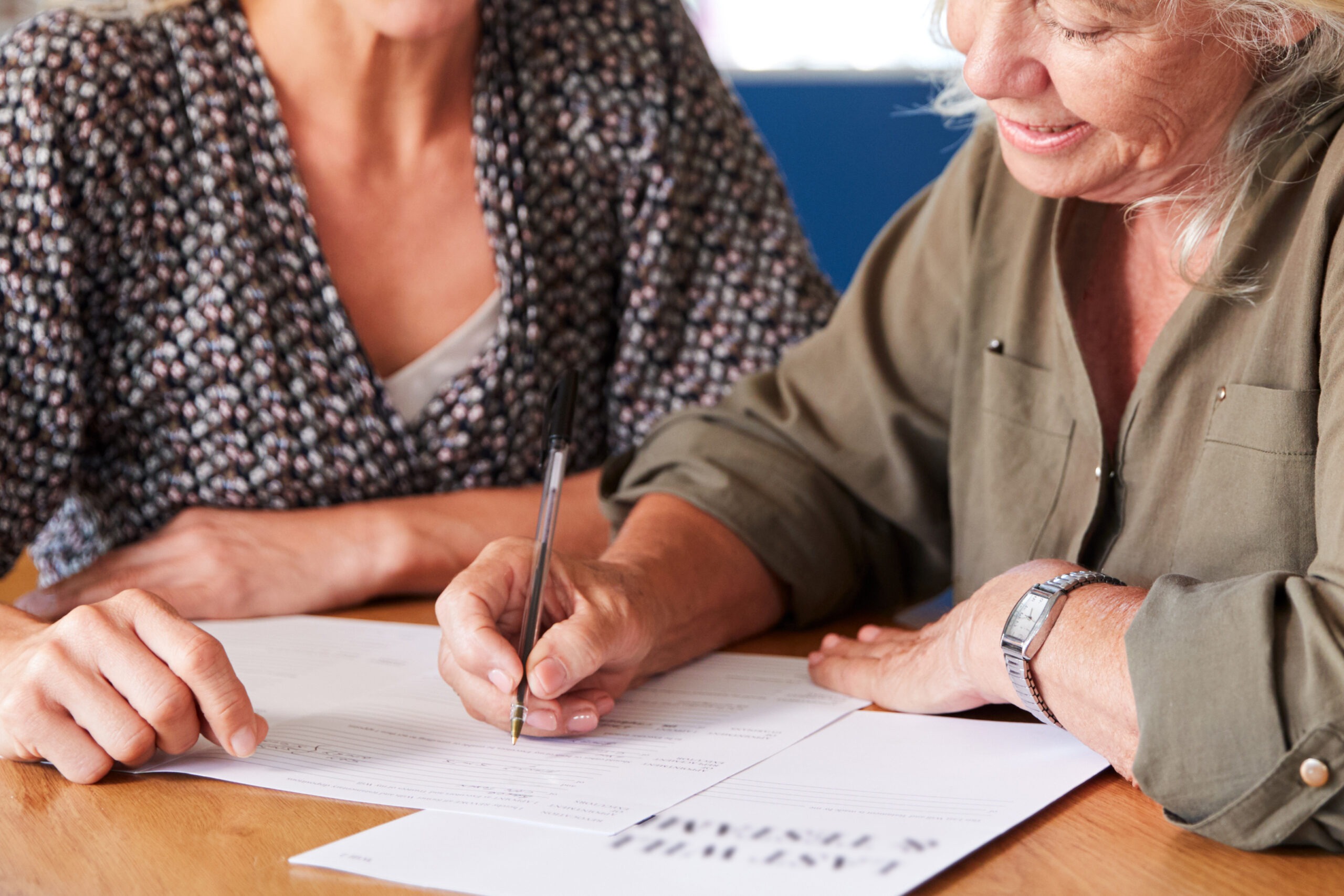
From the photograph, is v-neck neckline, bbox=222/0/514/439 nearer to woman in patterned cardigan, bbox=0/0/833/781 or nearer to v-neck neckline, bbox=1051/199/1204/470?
woman in patterned cardigan, bbox=0/0/833/781

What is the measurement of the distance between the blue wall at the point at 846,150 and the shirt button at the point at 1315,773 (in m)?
2.44

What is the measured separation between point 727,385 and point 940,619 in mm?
574

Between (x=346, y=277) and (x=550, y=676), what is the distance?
26.9 inches

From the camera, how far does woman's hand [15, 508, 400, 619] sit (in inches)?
47.7

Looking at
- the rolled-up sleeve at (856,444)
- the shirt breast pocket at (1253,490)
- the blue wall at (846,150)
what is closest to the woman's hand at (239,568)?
the rolled-up sleeve at (856,444)

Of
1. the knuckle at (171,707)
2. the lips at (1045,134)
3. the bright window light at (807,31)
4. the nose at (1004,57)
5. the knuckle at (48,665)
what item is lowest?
the knuckle at (171,707)

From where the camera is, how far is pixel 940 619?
98 centimetres

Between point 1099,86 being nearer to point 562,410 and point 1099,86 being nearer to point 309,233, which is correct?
point 562,410

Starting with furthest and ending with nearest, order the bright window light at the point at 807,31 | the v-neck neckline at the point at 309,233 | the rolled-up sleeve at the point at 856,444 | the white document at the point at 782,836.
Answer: the bright window light at the point at 807,31 < the v-neck neckline at the point at 309,233 < the rolled-up sleeve at the point at 856,444 < the white document at the point at 782,836

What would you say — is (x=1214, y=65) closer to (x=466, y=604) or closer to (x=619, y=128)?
(x=466, y=604)

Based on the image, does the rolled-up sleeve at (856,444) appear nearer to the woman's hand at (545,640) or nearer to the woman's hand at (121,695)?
the woman's hand at (545,640)

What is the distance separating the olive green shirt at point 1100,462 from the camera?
706 mm

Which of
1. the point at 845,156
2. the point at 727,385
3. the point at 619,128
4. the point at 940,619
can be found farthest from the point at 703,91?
the point at 845,156

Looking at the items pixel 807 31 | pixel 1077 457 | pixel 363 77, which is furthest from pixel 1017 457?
pixel 807 31
